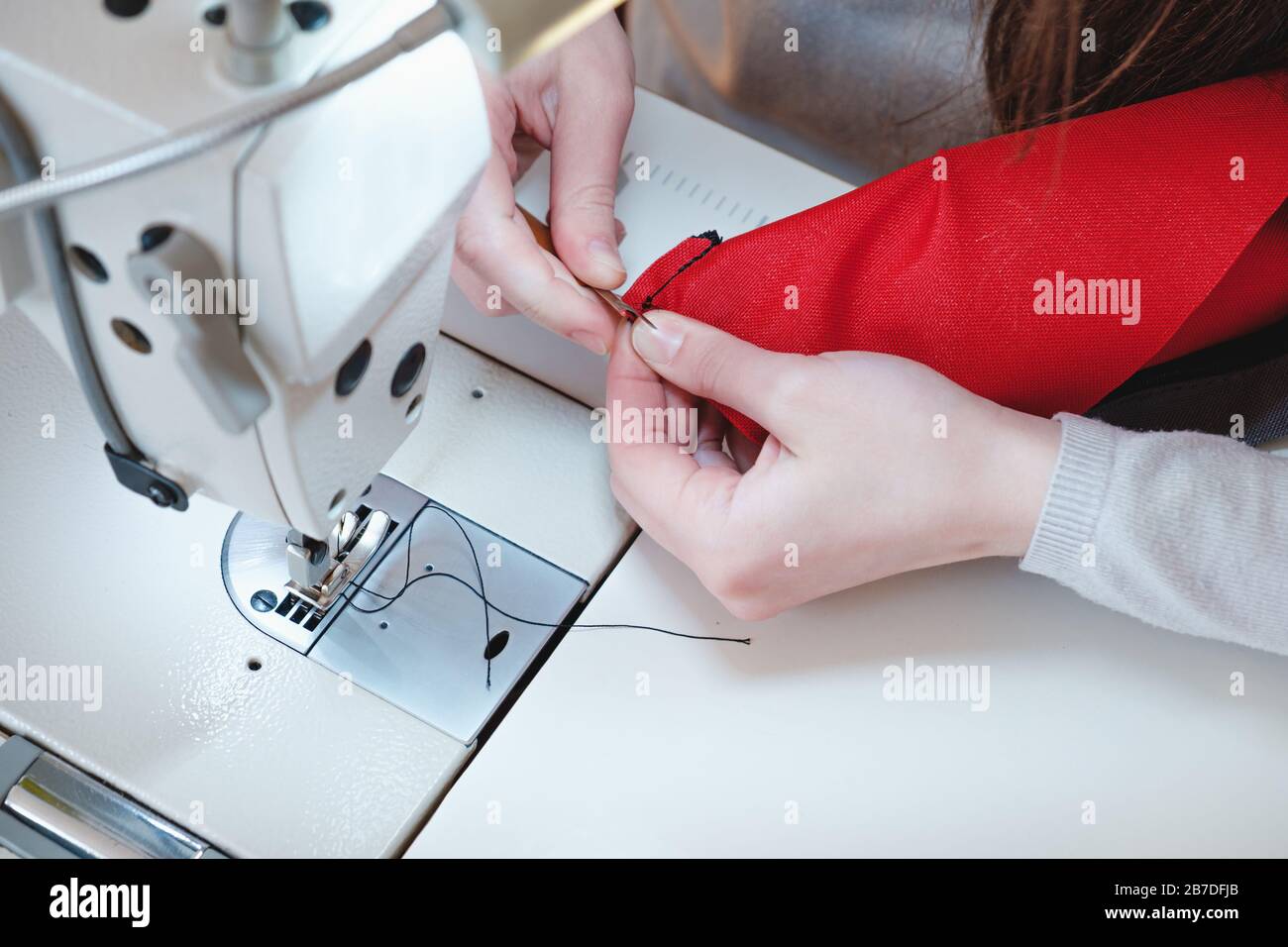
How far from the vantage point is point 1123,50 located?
2.99ft

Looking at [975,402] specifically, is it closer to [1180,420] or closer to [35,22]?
[1180,420]

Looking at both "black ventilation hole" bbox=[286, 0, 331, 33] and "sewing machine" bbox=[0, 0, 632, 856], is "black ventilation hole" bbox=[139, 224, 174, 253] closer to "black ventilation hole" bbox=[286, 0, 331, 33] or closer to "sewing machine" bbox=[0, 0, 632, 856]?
"sewing machine" bbox=[0, 0, 632, 856]

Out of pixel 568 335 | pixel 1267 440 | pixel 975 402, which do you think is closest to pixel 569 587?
pixel 568 335

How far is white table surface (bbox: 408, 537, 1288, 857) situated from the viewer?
78 centimetres

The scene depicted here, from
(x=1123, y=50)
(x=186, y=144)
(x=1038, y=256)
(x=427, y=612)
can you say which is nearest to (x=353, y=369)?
(x=186, y=144)

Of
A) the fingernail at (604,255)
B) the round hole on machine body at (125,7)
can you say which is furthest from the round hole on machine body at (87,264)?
the fingernail at (604,255)

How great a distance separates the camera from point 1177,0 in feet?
2.72

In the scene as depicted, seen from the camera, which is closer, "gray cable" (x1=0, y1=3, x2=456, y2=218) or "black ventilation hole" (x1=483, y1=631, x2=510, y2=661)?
"gray cable" (x1=0, y1=3, x2=456, y2=218)

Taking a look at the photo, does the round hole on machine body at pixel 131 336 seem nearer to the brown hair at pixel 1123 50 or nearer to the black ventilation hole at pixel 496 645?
the black ventilation hole at pixel 496 645

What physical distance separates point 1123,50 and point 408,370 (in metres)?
0.64

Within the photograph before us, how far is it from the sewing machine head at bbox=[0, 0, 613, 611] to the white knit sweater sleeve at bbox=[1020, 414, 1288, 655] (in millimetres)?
469

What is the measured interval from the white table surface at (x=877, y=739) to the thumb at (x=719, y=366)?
0.16 meters

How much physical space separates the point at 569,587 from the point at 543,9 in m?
0.51

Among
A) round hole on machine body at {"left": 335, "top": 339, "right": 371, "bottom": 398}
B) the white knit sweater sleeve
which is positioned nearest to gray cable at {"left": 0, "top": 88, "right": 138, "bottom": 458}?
round hole on machine body at {"left": 335, "top": 339, "right": 371, "bottom": 398}
